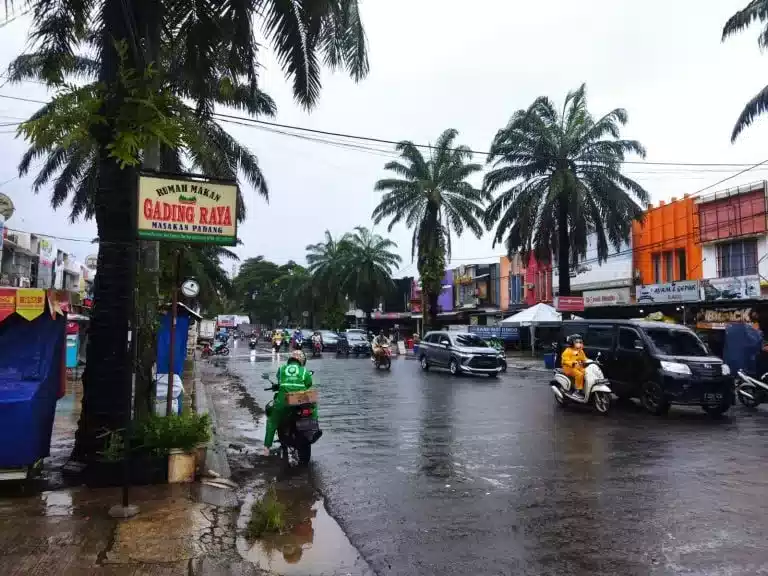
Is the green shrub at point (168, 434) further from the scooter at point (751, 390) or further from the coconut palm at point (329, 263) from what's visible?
the coconut palm at point (329, 263)

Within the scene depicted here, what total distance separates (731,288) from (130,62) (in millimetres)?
23165

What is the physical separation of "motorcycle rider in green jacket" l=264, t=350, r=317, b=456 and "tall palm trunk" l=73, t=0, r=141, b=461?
6.98 feet

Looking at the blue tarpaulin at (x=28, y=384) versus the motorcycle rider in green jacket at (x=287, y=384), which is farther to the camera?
the motorcycle rider in green jacket at (x=287, y=384)

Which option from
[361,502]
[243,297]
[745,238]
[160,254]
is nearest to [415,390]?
[160,254]

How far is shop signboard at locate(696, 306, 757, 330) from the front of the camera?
24.2 metres

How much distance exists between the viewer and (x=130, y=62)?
757 cm

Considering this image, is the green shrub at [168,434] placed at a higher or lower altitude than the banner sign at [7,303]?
lower

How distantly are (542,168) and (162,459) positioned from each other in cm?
2297

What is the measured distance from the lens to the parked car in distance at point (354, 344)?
41.5 metres

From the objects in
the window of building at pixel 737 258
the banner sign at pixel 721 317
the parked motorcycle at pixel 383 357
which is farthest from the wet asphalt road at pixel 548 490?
the window of building at pixel 737 258

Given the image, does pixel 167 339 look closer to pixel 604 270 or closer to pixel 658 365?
pixel 658 365

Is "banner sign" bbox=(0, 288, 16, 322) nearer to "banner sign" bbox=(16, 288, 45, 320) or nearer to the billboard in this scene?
"banner sign" bbox=(16, 288, 45, 320)

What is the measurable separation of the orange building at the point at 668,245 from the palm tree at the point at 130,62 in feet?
74.6

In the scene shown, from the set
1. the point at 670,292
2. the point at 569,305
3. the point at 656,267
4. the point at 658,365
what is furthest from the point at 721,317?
the point at 658,365
